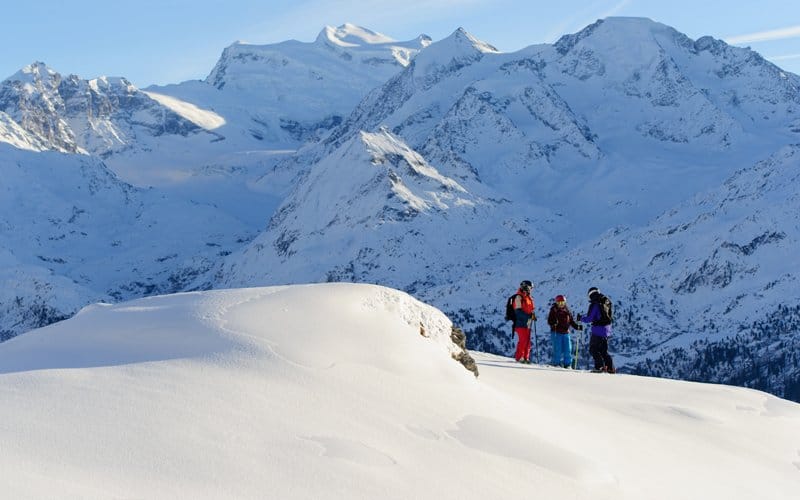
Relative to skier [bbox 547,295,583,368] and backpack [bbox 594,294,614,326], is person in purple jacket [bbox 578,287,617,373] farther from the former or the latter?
skier [bbox 547,295,583,368]

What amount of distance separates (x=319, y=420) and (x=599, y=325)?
1335 centimetres

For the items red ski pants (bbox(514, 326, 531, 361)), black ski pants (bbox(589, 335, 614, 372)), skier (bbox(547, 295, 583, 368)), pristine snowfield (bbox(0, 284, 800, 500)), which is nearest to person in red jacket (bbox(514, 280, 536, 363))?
red ski pants (bbox(514, 326, 531, 361))

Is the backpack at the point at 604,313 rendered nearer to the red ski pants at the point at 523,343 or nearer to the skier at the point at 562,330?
the skier at the point at 562,330

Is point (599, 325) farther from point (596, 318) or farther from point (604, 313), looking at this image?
point (604, 313)

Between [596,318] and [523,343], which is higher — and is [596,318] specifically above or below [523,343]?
above

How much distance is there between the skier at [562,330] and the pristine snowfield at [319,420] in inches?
284

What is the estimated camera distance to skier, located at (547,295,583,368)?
83.2ft

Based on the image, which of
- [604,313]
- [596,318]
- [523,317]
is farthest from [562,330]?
[604,313]

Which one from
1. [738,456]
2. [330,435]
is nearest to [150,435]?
[330,435]

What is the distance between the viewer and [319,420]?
11945 mm

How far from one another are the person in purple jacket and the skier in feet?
3.76

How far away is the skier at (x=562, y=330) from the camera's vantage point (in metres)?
25.4

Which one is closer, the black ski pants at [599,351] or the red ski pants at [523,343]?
the black ski pants at [599,351]

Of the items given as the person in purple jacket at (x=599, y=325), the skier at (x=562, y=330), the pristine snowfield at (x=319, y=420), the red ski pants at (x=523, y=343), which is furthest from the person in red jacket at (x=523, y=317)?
the pristine snowfield at (x=319, y=420)
